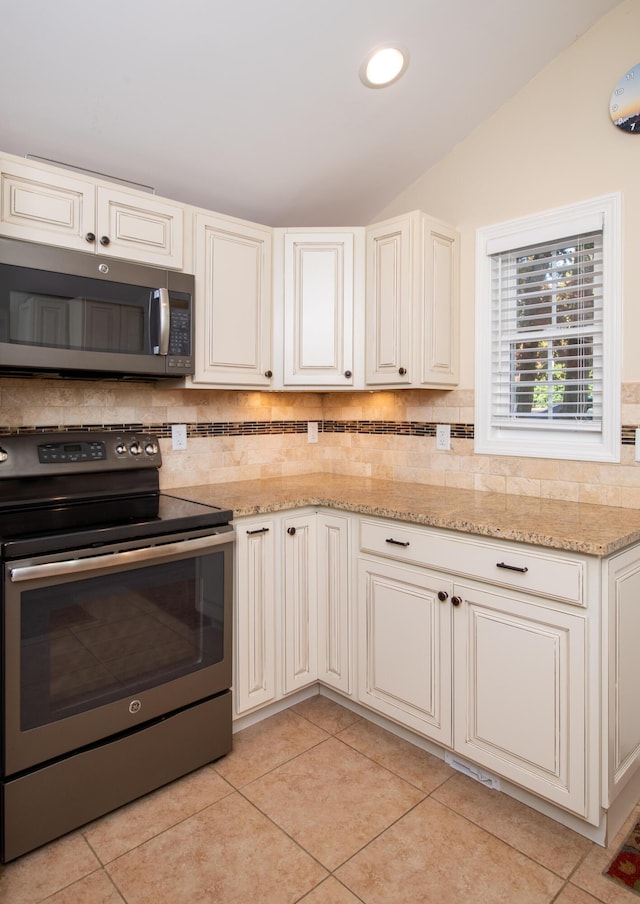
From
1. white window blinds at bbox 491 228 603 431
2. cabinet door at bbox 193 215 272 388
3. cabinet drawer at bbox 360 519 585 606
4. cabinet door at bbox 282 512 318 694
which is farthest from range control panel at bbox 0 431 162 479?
white window blinds at bbox 491 228 603 431

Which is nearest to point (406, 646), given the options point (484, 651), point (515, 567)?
point (484, 651)

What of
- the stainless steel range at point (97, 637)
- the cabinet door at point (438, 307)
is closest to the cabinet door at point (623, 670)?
the cabinet door at point (438, 307)

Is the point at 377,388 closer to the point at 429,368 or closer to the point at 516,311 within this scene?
the point at 429,368

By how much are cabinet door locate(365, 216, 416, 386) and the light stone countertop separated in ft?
1.81

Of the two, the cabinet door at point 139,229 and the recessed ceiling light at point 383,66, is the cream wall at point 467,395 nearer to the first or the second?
the recessed ceiling light at point 383,66

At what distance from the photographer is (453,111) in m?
2.44

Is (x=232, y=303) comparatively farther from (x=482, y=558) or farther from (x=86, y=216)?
(x=482, y=558)

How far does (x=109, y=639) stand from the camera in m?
1.78

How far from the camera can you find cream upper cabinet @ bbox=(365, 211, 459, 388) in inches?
98.8

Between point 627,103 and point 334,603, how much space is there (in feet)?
7.34

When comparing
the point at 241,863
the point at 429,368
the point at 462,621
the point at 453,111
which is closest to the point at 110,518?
the point at 241,863

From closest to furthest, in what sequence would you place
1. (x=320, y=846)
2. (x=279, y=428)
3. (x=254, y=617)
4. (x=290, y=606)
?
(x=320, y=846), (x=254, y=617), (x=290, y=606), (x=279, y=428)

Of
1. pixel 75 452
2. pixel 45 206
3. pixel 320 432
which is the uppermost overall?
pixel 45 206

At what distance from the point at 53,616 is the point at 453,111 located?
8.22 feet
